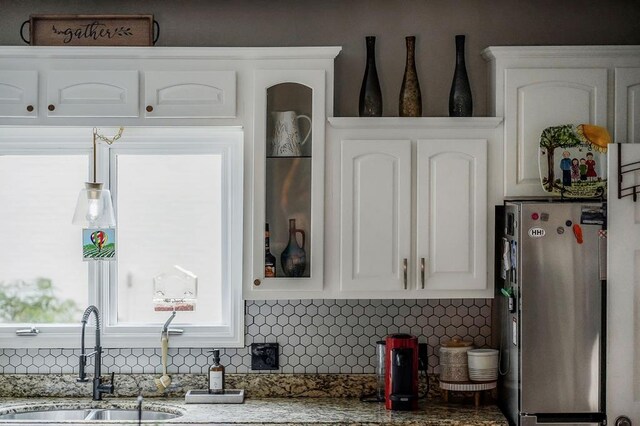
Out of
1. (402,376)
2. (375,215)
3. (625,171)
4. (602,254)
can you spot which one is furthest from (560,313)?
(375,215)

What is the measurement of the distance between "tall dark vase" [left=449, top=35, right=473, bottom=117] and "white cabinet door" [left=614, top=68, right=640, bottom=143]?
602 millimetres

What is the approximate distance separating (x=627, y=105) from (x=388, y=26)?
1078 mm

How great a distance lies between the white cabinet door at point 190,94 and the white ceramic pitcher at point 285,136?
0.62 ft

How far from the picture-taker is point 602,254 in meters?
3.32

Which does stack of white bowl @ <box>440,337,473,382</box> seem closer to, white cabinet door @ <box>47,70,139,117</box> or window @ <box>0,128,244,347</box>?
window @ <box>0,128,244,347</box>

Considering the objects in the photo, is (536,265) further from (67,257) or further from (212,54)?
(67,257)

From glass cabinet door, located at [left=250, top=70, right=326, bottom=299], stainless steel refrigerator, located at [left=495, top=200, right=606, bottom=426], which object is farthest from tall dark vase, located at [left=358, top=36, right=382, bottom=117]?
stainless steel refrigerator, located at [left=495, top=200, right=606, bottom=426]

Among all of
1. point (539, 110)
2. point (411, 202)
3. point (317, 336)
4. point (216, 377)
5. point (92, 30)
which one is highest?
point (92, 30)

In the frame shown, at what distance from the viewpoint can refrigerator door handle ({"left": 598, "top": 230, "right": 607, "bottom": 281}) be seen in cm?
331

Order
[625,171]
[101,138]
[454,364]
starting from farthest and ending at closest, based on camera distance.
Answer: [101,138]
[454,364]
[625,171]

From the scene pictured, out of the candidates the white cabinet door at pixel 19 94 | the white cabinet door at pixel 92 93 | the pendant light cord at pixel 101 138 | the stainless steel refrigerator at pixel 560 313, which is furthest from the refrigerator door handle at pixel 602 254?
the white cabinet door at pixel 19 94

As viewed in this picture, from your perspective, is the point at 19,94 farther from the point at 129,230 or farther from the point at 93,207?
the point at 129,230

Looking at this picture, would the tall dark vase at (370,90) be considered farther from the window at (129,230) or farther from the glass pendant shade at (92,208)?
the glass pendant shade at (92,208)

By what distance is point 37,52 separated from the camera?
3.63 meters
